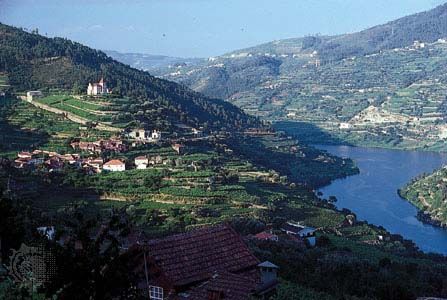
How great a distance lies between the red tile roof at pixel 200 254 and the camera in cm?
845

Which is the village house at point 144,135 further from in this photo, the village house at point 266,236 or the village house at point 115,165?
the village house at point 266,236

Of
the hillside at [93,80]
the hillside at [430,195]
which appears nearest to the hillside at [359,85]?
the hillside at [93,80]

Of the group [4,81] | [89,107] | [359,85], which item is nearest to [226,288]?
[89,107]

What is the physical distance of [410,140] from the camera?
65938 millimetres

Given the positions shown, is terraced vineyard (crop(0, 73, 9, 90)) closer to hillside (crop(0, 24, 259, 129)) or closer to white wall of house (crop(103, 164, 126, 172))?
hillside (crop(0, 24, 259, 129))

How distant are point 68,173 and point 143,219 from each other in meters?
5.39


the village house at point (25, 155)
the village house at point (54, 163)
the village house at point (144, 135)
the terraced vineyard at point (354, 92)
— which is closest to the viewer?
the village house at point (54, 163)

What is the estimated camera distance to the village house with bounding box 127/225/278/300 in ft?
25.7

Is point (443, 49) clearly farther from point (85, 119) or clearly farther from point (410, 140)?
point (85, 119)

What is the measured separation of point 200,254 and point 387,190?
34.4 meters

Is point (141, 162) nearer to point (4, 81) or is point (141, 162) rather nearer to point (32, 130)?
point (32, 130)

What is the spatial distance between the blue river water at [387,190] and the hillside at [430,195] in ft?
1.85

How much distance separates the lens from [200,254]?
9008mm

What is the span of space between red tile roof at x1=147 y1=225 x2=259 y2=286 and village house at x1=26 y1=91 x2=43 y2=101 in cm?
2842
